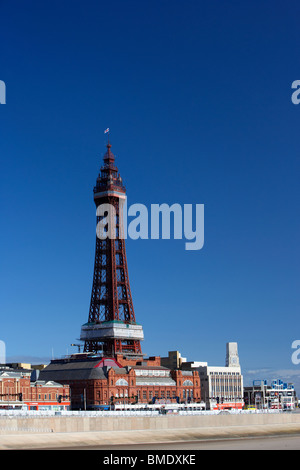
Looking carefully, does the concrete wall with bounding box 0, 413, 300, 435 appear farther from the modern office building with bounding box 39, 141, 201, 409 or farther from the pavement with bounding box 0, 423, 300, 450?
the modern office building with bounding box 39, 141, 201, 409

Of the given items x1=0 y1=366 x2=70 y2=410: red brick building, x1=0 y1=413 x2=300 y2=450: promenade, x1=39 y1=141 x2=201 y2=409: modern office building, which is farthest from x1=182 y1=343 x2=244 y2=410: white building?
x1=0 y1=366 x2=70 y2=410: red brick building

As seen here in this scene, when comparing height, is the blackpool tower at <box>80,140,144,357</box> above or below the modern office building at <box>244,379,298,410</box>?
above

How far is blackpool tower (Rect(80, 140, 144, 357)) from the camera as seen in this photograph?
149 metres

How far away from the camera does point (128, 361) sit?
473 ft

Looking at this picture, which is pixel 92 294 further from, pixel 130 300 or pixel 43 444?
pixel 43 444

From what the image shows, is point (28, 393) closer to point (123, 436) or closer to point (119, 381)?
point (119, 381)

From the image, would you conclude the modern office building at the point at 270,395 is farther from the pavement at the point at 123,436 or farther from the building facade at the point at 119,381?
the pavement at the point at 123,436

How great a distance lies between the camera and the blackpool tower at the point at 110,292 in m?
149

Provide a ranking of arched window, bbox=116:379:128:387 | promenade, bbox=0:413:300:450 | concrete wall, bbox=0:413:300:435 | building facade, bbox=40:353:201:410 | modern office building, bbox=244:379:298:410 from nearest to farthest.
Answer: promenade, bbox=0:413:300:450
concrete wall, bbox=0:413:300:435
building facade, bbox=40:353:201:410
arched window, bbox=116:379:128:387
modern office building, bbox=244:379:298:410

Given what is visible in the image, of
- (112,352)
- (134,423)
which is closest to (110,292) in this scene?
(112,352)

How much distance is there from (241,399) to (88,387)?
45.8 m

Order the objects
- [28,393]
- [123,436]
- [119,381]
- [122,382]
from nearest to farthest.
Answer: [123,436] → [28,393] → [119,381] → [122,382]

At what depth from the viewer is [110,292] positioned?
150625 millimetres
